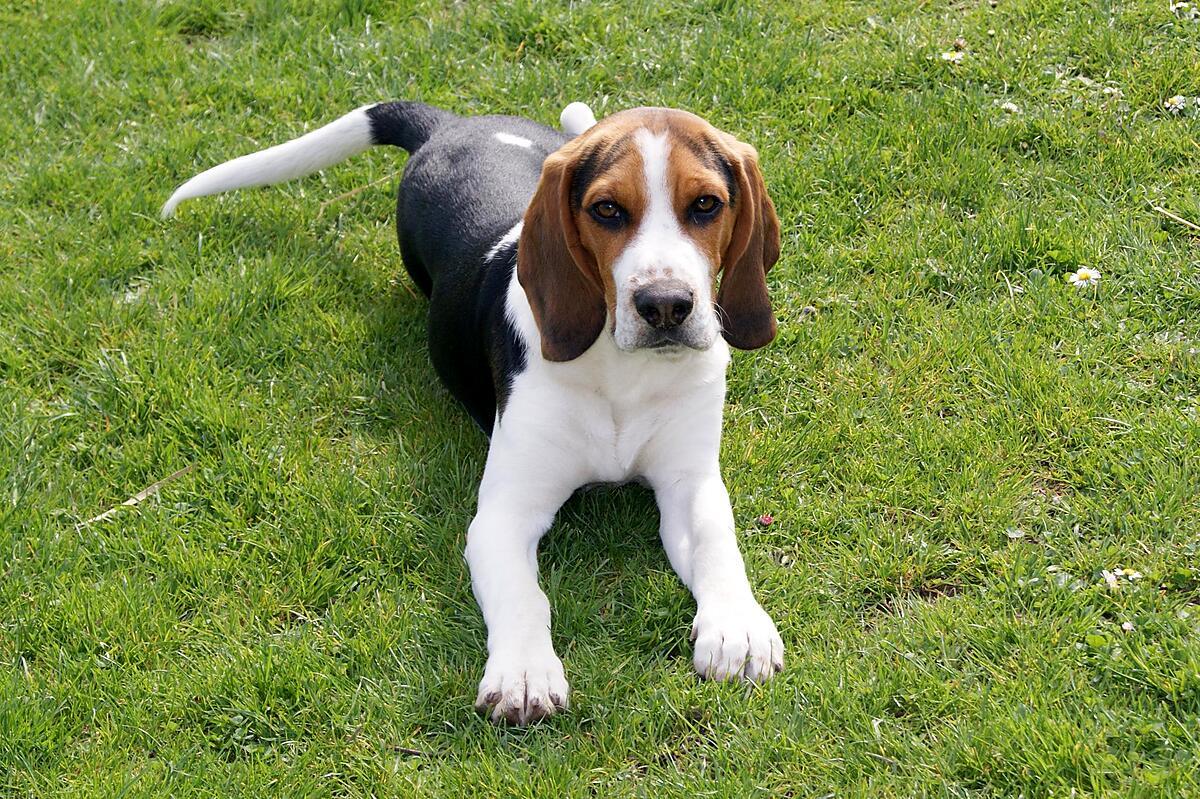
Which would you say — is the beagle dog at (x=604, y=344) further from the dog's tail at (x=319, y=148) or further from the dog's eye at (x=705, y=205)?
the dog's tail at (x=319, y=148)

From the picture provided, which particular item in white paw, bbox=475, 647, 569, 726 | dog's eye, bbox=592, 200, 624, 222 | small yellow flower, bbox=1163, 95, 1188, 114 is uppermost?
dog's eye, bbox=592, 200, 624, 222

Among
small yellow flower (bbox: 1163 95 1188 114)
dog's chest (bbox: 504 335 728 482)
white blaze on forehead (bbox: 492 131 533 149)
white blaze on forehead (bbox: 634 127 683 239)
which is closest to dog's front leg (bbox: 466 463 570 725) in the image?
dog's chest (bbox: 504 335 728 482)

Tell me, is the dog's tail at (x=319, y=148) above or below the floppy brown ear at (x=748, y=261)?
below

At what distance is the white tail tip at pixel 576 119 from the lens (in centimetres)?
592

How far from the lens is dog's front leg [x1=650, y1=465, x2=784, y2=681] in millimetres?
3766

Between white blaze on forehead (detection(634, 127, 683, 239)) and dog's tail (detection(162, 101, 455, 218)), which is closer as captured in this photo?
white blaze on forehead (detection(634, 127, 683, 239))

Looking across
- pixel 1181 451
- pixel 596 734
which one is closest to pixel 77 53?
pixel 596 734

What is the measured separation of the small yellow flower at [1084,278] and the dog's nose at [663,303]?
2.18 meters

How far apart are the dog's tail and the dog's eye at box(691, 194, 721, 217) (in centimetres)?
216

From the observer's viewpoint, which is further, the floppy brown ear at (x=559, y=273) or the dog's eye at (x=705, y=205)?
the floppy brown ear at (x=559, y=273)

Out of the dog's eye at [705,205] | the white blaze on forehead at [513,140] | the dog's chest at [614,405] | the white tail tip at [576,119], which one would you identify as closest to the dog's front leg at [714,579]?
the dog's chest at [614,405]

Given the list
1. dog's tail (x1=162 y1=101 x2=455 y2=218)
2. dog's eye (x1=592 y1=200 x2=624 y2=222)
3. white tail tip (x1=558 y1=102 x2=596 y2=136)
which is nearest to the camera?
dog's eye (x1=592 y1=200 x2=624 y2=222)

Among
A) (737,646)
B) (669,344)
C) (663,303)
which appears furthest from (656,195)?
(737,646)

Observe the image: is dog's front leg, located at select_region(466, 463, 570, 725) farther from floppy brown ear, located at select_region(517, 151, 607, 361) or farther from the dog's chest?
floppy brown ear, located at select_region(517, 151, 607, 361)
